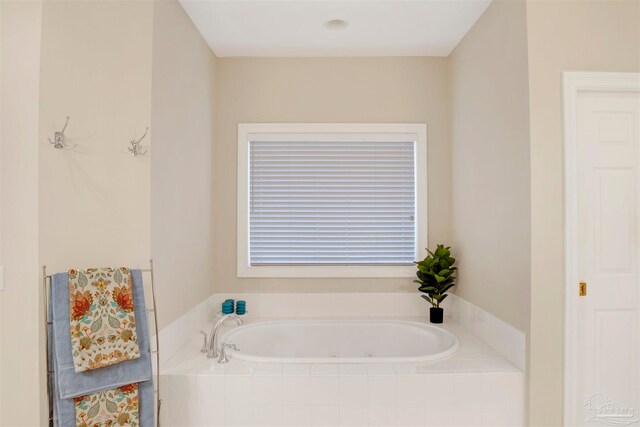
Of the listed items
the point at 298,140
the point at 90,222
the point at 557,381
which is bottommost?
the point at 557,381

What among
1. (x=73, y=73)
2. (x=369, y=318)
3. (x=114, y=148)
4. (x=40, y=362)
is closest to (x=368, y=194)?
(x=369, y=318)

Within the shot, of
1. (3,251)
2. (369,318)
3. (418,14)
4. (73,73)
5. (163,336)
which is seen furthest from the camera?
(369,318)

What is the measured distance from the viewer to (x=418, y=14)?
258 cm

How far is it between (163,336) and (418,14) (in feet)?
8.00

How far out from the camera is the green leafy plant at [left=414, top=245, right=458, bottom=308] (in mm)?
2971

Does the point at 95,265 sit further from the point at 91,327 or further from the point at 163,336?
the point at 163,336

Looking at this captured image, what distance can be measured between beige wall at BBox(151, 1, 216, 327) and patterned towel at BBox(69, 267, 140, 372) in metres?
0.26

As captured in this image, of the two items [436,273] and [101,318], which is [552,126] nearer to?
[436,273]

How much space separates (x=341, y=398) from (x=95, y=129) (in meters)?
1.77

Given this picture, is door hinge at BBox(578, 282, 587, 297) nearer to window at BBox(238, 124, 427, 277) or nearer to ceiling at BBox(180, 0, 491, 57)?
window at BBox(238, 124, 427, 277)

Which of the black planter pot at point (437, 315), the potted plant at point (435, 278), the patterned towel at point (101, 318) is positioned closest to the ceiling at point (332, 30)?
the potted plant at point (435, 278)

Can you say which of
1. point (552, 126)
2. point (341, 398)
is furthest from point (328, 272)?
point (552, 126)

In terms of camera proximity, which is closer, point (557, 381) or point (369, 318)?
point (557, 381)

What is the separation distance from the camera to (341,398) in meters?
2.04
